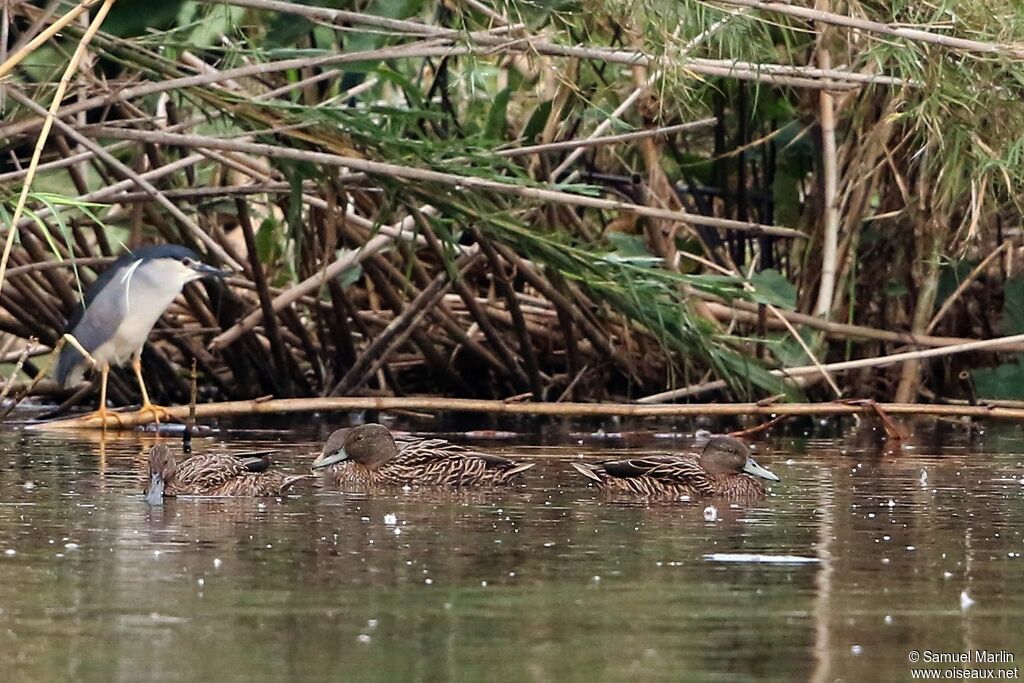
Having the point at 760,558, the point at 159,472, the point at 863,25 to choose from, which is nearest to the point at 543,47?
the point at 863,25

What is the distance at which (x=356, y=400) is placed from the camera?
10.8 meters

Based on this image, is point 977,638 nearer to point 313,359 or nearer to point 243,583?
point 243,583

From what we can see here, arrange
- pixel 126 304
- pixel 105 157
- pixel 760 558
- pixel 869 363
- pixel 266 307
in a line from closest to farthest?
1. pixel 760 558
2. pixel 105 157
3. pixel 869 363
4. pixel 126 304
5. pixel 266 307

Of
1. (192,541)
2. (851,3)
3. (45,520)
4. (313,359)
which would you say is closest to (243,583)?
(192,541)

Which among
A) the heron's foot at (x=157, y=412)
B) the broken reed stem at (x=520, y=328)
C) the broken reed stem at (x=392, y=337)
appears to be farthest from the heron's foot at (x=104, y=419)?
the broken reed stem at (x=520, y=328)

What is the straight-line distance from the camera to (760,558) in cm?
637

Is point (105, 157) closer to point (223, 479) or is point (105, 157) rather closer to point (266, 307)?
point (223, 479)

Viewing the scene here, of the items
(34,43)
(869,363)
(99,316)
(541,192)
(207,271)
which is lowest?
(869,363)

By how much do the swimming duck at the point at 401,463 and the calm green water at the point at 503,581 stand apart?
22 centimetres

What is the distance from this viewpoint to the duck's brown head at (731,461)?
857 centimetres

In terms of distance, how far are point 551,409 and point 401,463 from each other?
1.79 metres

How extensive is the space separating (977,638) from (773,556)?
1.42 m

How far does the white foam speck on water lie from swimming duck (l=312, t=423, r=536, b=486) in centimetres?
218

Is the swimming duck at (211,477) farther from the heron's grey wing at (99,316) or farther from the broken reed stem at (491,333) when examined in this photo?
the heron's grey wing at (99,316)
